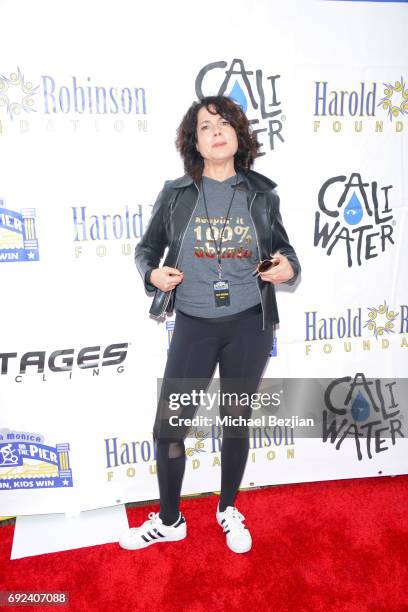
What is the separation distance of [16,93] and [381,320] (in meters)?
2.13

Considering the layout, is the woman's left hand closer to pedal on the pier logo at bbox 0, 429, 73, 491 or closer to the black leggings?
the black leggings

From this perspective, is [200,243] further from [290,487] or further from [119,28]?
[290,487]

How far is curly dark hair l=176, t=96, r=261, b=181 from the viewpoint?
6.95ft

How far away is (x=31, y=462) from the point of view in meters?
2.62

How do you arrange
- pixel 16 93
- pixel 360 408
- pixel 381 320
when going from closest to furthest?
pixel 16 93
pixel 381 320
pixel 360 408

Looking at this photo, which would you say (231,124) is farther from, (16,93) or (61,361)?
(61,361)

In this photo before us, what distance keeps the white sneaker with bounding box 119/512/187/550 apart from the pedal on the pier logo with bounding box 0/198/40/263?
1378mm

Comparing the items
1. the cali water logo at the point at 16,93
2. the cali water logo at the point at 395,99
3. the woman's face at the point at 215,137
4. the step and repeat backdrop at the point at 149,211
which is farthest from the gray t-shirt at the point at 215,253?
the cali water logo at the point at 395,99

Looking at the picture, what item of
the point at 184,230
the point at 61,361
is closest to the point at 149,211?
the point at 184,230

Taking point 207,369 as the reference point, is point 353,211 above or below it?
above

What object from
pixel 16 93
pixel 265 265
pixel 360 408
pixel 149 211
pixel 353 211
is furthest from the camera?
pixel 360 408

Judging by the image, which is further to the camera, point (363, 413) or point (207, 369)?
point (363, 413)

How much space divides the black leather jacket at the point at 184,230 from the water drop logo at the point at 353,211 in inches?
20.5

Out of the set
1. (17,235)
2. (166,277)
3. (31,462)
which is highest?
(17,235)
